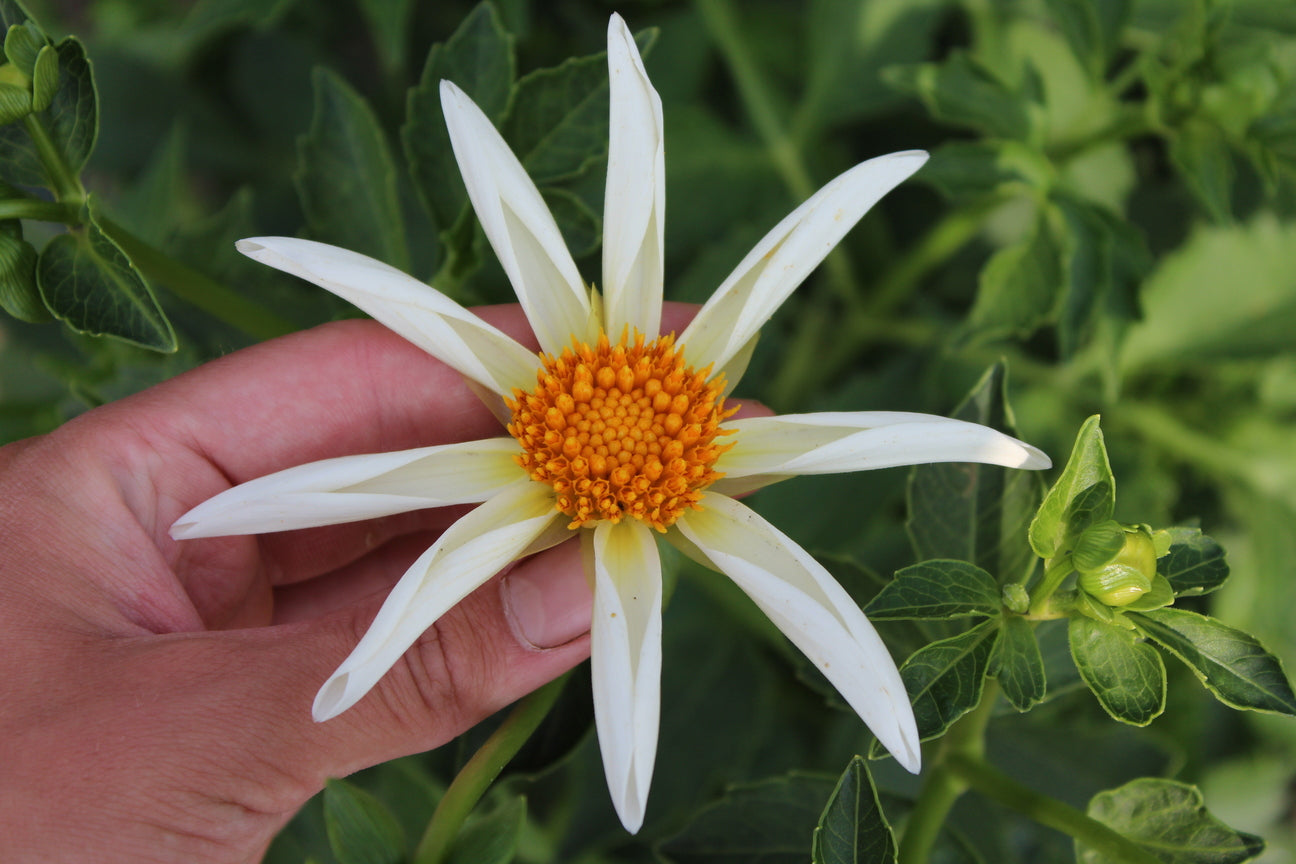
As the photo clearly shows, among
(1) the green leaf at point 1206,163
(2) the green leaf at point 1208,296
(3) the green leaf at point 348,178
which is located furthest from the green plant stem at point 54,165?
(2) the green leaf at point 1208,296

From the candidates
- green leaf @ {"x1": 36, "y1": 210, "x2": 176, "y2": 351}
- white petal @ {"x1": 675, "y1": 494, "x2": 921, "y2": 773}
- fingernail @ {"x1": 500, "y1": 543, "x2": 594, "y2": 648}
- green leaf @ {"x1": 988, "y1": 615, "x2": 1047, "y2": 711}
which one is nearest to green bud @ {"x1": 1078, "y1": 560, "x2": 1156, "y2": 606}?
green leaf @ {"x1": 988, "y1": 615, "x2": 1047, "y2": 711}

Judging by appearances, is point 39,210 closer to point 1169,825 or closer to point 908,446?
point 908,446

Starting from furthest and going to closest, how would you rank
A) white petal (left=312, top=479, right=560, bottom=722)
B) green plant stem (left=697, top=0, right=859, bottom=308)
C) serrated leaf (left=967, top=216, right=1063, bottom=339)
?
green plant stem (left=697, top=0, right=859, bottom=308)
serrated leaf (left=967, top=216, right=1063, bottom=339)
white petal (left=312, top=479, right=560, bottom=722)

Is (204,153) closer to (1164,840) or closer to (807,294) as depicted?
(807,294)

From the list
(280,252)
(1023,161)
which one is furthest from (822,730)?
(280,252)

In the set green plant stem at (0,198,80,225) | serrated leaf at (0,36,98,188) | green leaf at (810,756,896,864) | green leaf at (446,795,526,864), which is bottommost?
green leaf at (810,756,896,864)

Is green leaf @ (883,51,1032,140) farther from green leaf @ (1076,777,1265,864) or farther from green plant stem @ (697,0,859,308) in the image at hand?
green leaf @ (1076,777,1265,864)
